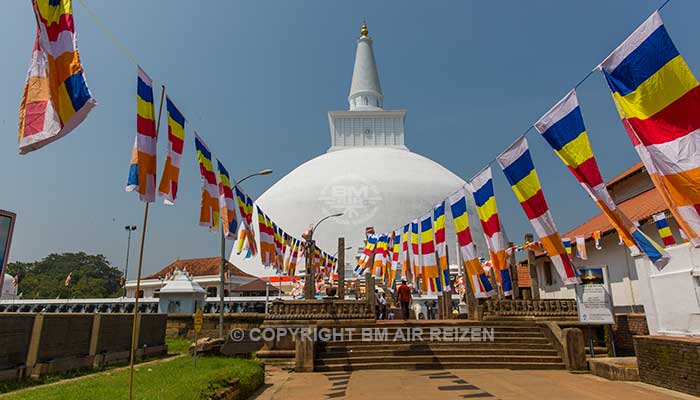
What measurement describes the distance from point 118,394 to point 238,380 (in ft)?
6.70

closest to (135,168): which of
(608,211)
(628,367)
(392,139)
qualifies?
(608,211)

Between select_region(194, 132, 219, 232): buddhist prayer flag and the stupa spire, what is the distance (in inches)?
1819

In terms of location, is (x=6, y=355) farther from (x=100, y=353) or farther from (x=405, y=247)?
(x=405, y=247)

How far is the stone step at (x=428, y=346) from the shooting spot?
13.3 metres

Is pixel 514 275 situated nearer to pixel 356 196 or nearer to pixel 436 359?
pixel 436 359

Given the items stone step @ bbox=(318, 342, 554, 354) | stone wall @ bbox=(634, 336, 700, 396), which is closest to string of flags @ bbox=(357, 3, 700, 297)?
stone wall @ bbox=(634, 336, 700, 396)

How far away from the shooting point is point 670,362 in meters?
8.55

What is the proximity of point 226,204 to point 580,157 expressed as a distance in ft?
29.4

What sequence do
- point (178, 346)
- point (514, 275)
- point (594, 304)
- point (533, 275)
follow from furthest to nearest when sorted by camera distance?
point (178, 346) < point (514, 275) < point (533, 275) < point (594, 304)

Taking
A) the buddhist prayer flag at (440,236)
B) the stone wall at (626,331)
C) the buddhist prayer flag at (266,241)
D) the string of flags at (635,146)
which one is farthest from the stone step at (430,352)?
the buddhist prayer flag at (266,241)

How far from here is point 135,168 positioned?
23.3 feet

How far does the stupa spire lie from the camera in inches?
2231

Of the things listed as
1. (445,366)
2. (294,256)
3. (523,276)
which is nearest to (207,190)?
(445,366)

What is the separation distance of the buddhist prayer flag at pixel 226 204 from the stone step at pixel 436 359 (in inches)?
178
